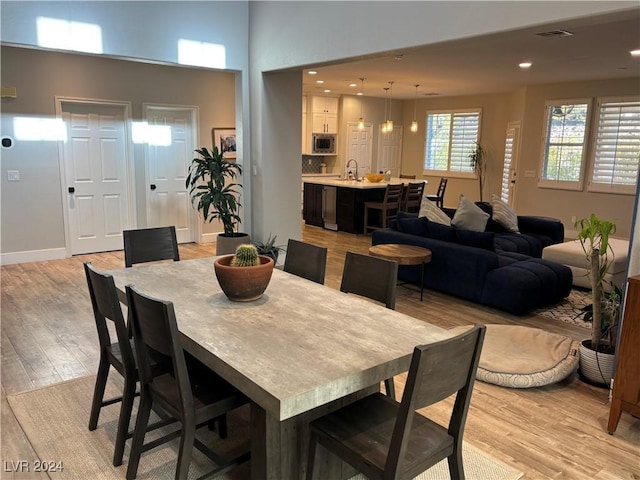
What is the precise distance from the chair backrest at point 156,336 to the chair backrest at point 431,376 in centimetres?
83

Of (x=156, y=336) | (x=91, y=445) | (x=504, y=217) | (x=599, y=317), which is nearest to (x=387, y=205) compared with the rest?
(x=504, y=217)

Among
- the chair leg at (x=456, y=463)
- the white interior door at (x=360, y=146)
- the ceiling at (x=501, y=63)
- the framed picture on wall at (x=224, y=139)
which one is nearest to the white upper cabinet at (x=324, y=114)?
the white interior door at (x=360, y=146)

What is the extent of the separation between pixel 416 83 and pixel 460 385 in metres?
7.93

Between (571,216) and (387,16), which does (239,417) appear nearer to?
(387,16)

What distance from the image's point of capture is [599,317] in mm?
3188

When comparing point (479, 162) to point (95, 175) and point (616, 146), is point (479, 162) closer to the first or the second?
point (616, 146)

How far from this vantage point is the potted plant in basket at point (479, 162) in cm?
1069

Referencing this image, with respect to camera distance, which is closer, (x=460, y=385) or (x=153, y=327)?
(x=460, y=385)

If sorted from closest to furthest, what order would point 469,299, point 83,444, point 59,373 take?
point 83,444 → point 59,373 → point 469,299

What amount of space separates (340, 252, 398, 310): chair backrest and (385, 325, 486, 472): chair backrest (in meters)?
0.80

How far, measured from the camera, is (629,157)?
793cm

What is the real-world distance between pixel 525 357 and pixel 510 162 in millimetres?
7435

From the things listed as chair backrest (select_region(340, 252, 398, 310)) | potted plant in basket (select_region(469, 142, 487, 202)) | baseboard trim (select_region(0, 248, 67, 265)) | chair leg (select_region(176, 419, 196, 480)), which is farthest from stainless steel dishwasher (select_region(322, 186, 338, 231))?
chair leg (select_region(176, 419, 196, 480))

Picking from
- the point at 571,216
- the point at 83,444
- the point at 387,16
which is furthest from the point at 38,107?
the point at 571,216
